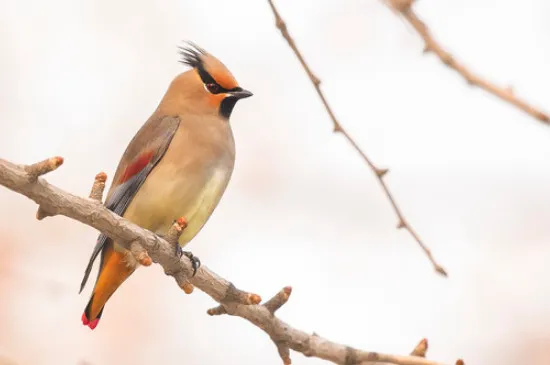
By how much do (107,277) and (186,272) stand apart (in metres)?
0.86

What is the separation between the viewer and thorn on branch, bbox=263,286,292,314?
3387mm

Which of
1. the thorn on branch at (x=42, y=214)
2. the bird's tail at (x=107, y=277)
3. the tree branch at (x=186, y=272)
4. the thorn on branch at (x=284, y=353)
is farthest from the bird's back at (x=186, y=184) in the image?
the thorn on branch at (x=42, y=214)

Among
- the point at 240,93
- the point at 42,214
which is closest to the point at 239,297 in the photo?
the point at 42,214

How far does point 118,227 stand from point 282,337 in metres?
0.81

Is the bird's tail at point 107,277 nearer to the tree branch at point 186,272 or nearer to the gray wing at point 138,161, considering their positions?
the gray wing at point 138,161

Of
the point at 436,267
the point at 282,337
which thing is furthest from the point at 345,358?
the point at 436,267

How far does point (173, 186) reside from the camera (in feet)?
14.4

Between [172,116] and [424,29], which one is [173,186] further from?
[424,29]

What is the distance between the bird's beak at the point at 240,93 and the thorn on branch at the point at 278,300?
5.43 ft

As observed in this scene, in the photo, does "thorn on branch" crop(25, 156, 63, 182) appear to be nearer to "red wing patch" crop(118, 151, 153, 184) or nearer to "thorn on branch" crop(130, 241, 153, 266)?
"thorn on branch" crop(130, 241, 153, 266)

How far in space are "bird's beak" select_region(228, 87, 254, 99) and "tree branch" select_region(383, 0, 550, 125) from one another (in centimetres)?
302

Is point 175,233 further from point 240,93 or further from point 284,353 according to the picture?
point 240,93

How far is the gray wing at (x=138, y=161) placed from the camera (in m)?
4.49

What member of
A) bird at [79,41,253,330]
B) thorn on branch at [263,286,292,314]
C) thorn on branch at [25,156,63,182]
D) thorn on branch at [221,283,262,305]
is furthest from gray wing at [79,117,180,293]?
thorn on branch at [25,156,63,182]
